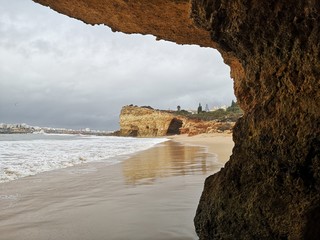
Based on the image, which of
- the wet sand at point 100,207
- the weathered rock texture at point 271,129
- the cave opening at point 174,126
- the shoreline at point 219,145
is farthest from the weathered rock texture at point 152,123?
the weathered rock texture at point 271,129

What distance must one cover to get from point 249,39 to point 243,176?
1.10 meters

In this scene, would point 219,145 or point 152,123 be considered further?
point 152,123

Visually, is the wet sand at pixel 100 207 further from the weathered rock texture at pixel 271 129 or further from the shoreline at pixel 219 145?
the shoreline at pixel 219 145

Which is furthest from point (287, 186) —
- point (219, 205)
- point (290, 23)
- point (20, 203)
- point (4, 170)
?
point (4, 170)

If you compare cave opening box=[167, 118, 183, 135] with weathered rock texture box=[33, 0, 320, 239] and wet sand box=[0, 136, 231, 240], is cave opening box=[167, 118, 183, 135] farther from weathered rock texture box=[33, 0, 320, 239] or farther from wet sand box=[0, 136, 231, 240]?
weathered rock texture box=[33, 0, 320, 239]

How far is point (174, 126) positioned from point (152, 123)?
4.47 metres

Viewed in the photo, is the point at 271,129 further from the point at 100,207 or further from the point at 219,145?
the point at 219,145

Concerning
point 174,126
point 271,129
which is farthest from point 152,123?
point 271,129

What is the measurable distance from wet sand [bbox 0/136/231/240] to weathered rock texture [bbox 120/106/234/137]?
138ft

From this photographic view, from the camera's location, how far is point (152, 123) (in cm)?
6069

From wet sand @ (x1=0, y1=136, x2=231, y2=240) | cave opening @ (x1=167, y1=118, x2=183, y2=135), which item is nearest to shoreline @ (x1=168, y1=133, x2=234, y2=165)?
wet sand @ (x1=0, y1=136, x2=231, y2=240)

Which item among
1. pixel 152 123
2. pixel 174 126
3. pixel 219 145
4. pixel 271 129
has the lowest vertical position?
pixel 219 145

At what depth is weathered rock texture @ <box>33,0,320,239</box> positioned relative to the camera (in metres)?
1.99

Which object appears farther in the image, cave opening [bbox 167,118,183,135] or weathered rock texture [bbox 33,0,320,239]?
cave opening [bbox 167,118,183,135]
